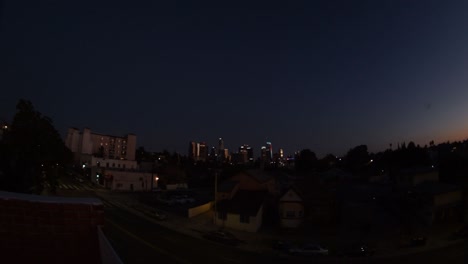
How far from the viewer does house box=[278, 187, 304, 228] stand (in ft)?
153

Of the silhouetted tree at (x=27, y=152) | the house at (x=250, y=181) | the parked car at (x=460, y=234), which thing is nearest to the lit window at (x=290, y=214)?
the house at (x=250, y=181)

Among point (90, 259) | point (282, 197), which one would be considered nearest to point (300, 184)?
point (282, 197)

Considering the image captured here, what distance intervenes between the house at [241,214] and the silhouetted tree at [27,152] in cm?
2038

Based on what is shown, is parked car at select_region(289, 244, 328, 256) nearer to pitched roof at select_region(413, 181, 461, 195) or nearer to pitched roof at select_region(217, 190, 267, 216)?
pitched roof at select_region(217, 190, 267, 216)

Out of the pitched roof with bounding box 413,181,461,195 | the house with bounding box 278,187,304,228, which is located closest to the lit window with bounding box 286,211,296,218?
the house with bounding box 278,187,304,228

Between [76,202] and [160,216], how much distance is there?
45.3 metres

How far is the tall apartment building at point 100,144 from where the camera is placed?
11219 cm

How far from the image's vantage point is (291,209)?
1850 inches

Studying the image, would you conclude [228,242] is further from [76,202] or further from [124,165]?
[124,165]

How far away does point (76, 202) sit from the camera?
4145mm

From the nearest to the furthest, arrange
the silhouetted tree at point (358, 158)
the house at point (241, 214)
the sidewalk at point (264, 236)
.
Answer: the sidewalk at point (264, 236) < the house at point (241, 214) < the silhouetted tree at point (358, 158)

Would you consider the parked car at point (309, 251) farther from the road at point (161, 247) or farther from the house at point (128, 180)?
the house at point (128, 180)

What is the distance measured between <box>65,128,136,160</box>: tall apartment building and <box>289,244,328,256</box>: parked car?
272 feet

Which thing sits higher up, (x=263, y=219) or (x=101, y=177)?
(x=101, y=177)
